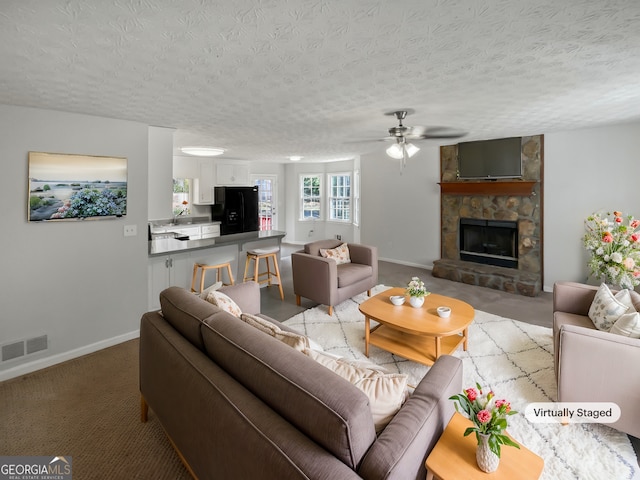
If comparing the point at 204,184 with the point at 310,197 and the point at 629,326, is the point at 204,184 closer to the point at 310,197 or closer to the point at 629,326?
the point at 310,197

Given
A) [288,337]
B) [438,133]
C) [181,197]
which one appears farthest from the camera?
[181,197]

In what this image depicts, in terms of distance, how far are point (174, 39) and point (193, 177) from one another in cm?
604

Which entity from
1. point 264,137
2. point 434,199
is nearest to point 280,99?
point 264,137

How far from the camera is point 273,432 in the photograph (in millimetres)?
1148

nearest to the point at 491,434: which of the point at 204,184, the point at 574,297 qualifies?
the point at 574,297

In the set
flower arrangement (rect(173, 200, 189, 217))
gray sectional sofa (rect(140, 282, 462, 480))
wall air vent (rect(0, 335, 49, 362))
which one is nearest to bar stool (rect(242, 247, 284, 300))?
wall air vent (rect(0, 335, 49, 362))

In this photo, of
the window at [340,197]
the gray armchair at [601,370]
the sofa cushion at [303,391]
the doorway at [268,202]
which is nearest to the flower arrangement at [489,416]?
the sofa cushion at [303,391]

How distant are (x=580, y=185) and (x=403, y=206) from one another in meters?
2.91

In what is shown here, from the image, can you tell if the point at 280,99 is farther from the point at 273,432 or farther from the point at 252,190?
the point at 252,190

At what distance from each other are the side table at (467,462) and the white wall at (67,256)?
3.37 m

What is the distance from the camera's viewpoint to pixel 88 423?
2.23 m

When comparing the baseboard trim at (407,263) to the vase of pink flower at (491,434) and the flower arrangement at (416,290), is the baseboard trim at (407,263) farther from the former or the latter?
the vase of pink flower at (491,434)

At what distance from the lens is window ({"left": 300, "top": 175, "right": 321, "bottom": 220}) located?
29.6 feet

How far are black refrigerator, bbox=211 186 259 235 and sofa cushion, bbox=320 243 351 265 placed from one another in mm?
3682
